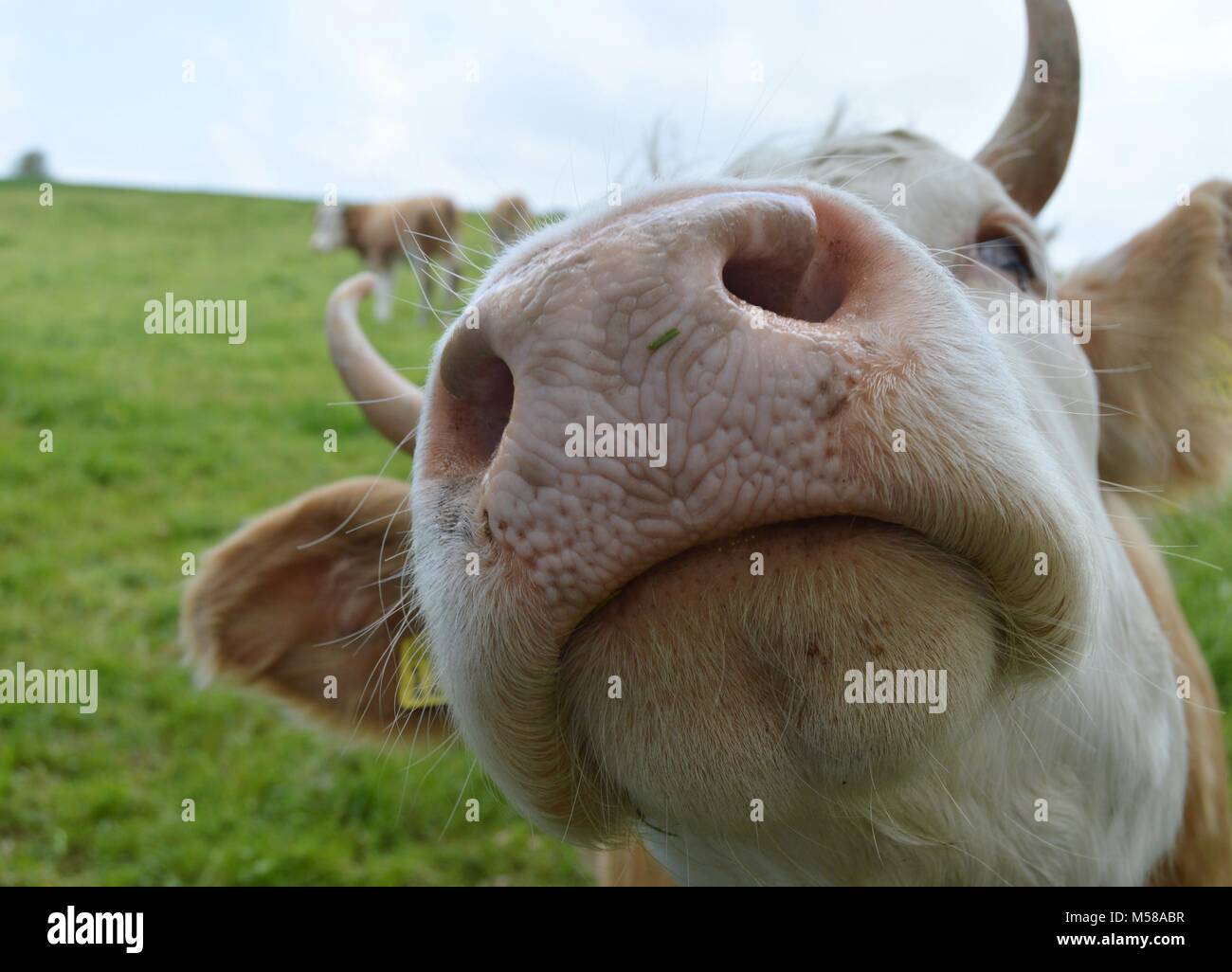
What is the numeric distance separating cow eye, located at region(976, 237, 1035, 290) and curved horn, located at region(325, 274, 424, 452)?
1.48 metres

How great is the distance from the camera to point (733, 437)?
126 centimetres

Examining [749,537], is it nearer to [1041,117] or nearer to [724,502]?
[724,502]

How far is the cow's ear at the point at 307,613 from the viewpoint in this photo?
9.79ft

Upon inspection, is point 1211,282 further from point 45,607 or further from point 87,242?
point 87,242

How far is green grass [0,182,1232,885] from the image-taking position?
412 centimetres

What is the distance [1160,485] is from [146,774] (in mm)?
4230

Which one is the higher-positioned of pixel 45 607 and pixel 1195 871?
pixel 45 607

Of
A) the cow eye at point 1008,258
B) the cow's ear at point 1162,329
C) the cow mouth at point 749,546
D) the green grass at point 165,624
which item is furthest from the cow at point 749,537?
the cow's ear at point 1162,329

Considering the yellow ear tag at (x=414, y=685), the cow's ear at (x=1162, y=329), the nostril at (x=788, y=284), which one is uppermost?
the cow's ear at (x=1162, y=329)

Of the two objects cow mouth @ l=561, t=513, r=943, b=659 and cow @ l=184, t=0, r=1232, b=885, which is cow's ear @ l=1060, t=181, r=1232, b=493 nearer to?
cow @ l=184, t=0, r=1232, b=885

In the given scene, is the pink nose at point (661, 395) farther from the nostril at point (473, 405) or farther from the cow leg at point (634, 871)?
the cow leg at point (634, 871)

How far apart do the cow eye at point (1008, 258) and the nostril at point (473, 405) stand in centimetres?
130

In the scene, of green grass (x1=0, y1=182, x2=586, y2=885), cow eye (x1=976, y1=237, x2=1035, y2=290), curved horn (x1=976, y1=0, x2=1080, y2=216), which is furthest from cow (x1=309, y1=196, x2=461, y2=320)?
cow eye (x1=976, y1=237, x2=1035, y2=290)
